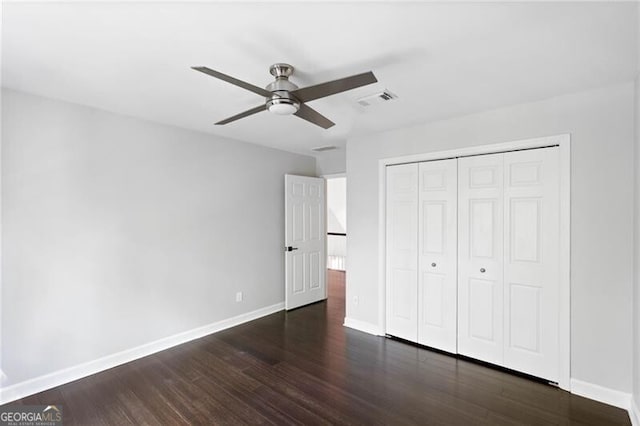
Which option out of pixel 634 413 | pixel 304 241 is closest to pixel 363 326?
pixel 304 241

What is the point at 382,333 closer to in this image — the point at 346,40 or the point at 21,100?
the point at 346,40

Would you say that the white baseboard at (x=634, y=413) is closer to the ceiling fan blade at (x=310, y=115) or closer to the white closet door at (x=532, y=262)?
the white closet door at (x=532, y=262)

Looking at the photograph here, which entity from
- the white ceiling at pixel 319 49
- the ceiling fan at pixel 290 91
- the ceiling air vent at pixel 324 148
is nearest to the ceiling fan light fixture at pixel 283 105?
the ceiling fan at pixel 290 91

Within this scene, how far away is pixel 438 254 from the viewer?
3.32 metres

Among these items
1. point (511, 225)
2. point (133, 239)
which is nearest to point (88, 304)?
point (133, 239)

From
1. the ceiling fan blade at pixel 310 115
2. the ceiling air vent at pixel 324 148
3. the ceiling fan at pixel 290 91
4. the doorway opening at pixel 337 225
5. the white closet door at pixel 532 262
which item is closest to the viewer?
the ceiling fan at pixel 290 91

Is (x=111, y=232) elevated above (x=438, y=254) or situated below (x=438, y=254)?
above

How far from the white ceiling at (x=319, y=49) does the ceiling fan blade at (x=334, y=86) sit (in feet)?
0.86

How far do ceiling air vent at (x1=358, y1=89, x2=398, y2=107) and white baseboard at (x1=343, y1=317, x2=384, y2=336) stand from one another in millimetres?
2648

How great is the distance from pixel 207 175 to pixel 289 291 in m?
2.11

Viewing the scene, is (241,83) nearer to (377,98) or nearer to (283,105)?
(283,105)

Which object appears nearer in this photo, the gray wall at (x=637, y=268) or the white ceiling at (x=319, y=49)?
the white ceiling at (x=319, y=49)

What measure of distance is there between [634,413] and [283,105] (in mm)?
3283

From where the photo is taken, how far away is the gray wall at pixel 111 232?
2.49m
